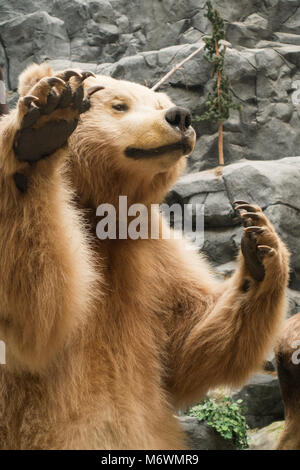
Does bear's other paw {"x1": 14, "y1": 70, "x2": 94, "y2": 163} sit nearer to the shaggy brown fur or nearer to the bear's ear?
the bear's ear

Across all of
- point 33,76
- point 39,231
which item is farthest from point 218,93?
point 39,231

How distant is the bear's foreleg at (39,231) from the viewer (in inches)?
52.4

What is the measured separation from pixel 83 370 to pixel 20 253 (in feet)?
1.58

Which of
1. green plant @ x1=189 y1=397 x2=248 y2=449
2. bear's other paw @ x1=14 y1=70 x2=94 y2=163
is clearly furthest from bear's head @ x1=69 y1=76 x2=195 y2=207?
green plant @ x1=189 y1=397 x2=248 y2=449

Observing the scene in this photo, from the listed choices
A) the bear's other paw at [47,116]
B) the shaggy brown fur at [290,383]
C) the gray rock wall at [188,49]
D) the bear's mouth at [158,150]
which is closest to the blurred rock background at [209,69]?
the gray rock wall at [188,49]

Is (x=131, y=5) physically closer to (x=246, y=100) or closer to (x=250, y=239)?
(x=246, y=100)

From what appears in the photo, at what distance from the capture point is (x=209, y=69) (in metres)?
9.16

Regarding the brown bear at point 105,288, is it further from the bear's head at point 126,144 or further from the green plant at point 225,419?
the green plant at point 225,419

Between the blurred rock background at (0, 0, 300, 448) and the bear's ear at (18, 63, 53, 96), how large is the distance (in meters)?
5.12

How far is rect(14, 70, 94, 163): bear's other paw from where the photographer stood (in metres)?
1.31

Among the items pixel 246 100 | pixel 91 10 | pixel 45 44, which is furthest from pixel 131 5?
pixel 246 100

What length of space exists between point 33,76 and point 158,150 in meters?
0.44

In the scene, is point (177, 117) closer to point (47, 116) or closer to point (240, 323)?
point (47, 116)

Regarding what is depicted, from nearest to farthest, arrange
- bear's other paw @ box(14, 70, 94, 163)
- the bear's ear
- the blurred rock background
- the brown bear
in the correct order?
bear's other paw @ box(14, 70, 94, 163) → the brown bear → the bear's ear → the blurred rock background
